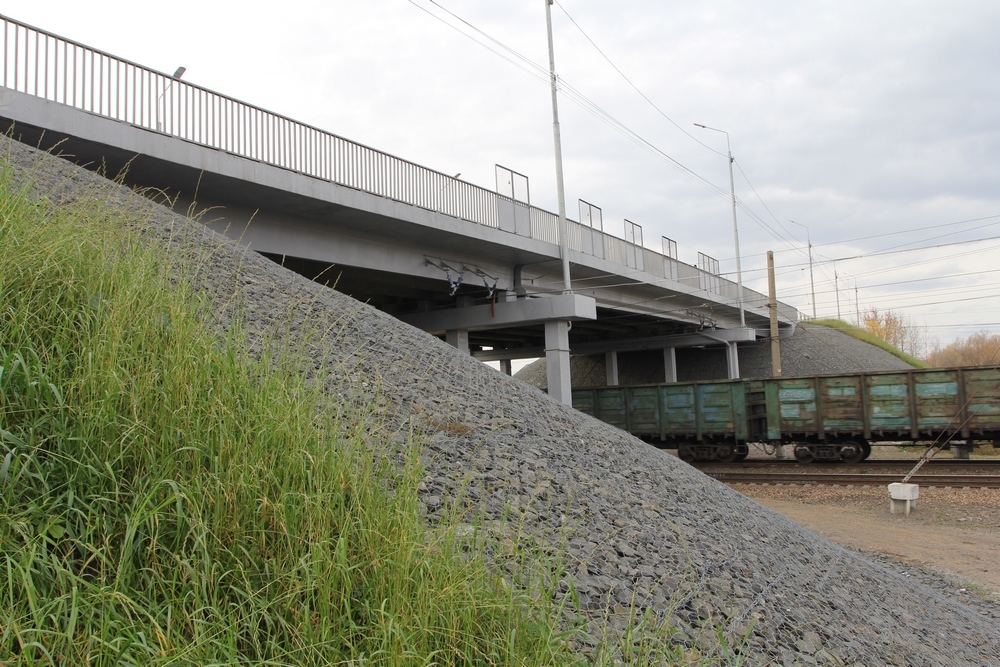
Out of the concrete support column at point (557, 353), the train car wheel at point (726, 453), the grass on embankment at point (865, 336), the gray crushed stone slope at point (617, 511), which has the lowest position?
the train car wheel at point (726, 453)

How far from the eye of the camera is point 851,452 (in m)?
18.6

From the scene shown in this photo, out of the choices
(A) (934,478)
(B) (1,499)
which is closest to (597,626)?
(B) (1,499)

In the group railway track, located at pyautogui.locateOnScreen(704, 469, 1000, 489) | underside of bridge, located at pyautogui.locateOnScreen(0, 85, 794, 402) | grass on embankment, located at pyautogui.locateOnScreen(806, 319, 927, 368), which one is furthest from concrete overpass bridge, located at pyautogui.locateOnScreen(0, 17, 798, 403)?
grass on embankment, located at pyautogui.locateOnScreen(806, 319, 927, 368)

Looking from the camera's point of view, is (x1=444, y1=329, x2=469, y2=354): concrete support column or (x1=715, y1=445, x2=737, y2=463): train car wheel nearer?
(x1=715, y1=445, x2=737, y2=463): train car wheel

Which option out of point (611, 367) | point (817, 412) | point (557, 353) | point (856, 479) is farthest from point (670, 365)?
point (856, 479)

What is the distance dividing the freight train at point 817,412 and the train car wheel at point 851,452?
0.08 feet

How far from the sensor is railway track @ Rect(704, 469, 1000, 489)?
594 inches

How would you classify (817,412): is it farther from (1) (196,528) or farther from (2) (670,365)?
(2) (670,365)

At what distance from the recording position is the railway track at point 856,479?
1508 centimetres

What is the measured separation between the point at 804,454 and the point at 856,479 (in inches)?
130

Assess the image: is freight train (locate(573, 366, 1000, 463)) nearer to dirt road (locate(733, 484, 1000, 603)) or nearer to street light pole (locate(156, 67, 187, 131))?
dirt road (locate(733, 484, 1000, 603))

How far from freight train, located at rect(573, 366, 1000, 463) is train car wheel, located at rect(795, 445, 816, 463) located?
0.03 meters

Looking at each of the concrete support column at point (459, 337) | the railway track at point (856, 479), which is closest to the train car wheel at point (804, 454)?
the railway track at point (856, 479)

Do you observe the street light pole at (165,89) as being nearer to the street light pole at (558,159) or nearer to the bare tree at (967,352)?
the street light pole at (558,159)
